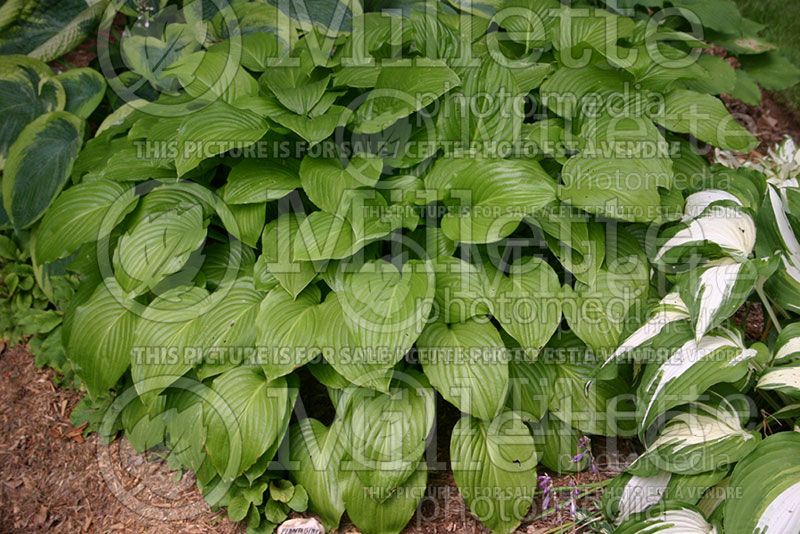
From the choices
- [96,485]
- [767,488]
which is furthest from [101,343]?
[767,488]

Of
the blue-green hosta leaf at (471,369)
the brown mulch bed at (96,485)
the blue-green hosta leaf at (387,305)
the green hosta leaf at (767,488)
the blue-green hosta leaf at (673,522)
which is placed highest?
the blue-green hosta leaf at (387,305)

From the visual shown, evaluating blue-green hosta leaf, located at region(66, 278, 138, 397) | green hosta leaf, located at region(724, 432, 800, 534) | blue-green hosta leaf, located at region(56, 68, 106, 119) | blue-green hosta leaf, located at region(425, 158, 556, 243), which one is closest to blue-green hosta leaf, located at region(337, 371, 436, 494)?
blue-green hosta leaf, located at region(425, 158, 556, 243)

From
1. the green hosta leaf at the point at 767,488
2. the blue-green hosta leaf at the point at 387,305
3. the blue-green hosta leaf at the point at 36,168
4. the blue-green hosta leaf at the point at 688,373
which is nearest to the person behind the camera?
the green hosta leaf at the point at 767,488

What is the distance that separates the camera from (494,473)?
243cm

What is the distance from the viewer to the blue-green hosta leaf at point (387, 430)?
2.35 meters

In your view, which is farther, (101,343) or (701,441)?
(101,343)

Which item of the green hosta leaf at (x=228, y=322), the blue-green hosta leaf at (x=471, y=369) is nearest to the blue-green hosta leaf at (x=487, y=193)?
the blue-green hosta leaf at (x=471, y=369)

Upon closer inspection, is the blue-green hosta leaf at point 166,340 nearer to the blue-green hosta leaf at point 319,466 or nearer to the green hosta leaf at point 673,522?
the blue-green hosta leaf at point 319,466

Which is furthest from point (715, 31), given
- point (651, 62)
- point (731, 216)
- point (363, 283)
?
point (363, 283)

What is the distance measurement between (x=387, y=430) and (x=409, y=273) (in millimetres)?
506

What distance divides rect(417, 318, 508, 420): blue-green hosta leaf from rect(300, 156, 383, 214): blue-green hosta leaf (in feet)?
1.80

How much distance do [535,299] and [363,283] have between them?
57 cm

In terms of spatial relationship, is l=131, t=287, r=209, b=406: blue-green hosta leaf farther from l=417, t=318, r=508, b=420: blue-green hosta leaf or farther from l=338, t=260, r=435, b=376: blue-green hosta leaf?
l=417, t=318, r=508, b=420: blue-green hosta leaf

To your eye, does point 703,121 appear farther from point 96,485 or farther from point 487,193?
point 96,485
